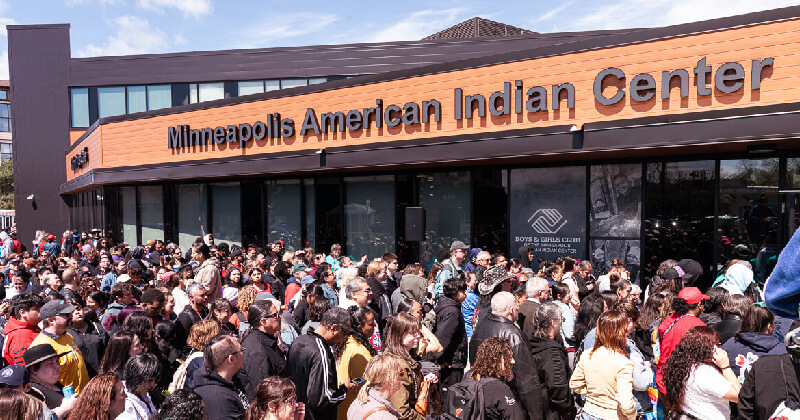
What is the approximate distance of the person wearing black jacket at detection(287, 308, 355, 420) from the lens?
15.0 ft

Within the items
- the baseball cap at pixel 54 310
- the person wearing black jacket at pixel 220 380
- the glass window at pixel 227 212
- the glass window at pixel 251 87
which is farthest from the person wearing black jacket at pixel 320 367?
the glass window at pixel 251 87

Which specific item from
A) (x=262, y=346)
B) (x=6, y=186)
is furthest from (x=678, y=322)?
(x=6, y=186)

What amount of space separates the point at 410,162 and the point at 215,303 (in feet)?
25.9

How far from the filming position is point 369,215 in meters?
16.0

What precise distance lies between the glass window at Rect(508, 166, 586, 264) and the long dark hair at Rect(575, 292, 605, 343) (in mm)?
6575

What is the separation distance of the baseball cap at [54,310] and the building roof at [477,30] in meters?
27.7

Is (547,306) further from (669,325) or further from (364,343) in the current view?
(364,343)

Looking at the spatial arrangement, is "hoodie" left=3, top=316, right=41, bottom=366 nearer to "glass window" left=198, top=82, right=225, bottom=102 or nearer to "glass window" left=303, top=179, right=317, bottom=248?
"glass window" left=303, top=179, right=317, bottom=248

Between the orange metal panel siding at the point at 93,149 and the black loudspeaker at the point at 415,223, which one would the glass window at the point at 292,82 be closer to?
the orange metal panel siding at the point at 93,149

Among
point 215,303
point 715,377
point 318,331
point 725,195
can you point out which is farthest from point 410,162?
point 715,377

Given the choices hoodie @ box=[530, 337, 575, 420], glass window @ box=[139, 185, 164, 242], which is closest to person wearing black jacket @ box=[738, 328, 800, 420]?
hoodie @ box=[530, 337, 575, 420]

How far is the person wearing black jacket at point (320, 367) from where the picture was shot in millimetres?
4570

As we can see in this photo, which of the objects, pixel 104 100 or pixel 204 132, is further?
pixel 104 100

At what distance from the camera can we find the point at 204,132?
58.5ft
